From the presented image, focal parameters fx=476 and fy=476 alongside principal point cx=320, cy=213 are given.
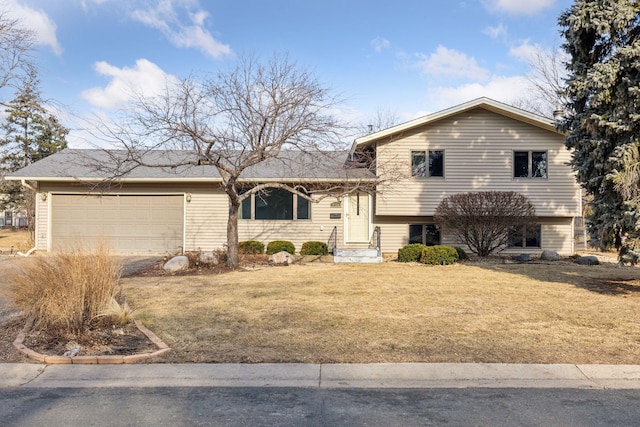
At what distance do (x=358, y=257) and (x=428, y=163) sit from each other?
168 inches

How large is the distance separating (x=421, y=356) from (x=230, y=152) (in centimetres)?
829

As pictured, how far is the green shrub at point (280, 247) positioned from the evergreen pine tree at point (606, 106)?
368 inches

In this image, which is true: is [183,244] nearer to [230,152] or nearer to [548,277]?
[230,152]

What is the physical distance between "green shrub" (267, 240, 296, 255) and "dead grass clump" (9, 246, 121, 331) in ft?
30.9

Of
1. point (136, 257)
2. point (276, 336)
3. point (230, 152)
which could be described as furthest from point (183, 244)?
point (276, 336)

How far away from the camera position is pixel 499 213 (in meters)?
14.2

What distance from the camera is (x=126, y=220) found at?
17062mm

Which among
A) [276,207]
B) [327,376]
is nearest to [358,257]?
[276,207]

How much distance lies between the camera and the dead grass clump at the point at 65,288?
591 cm

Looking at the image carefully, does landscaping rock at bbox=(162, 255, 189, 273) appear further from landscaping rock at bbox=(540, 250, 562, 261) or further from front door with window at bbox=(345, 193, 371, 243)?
landscaping rock at bbox=(540, 250, 562, 261)

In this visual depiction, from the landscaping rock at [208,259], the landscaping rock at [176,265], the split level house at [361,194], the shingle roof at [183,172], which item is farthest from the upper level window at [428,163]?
the landscaping rock at [176,265]

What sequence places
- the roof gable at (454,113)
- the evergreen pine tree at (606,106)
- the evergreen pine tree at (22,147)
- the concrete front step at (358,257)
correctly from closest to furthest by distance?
the evergreen pine tree at (606,106) < the concrete front step at (358,257) < the roof gable at (454,113) < the evergreen pine tree at (22,147)

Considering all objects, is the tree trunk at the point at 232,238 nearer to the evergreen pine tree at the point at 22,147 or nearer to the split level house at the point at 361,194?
the split level house at the point at 361,194

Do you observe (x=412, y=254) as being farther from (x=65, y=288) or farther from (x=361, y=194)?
(x=65, y=288)
